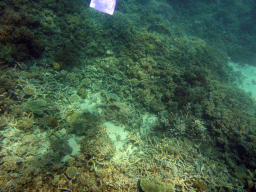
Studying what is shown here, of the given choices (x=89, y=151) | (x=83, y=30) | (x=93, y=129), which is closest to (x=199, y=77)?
(x=93, y=129)

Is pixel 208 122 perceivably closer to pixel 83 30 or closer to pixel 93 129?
pixel 93 129

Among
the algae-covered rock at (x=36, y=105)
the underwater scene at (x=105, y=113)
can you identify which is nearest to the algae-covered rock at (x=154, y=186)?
the underwater scene at (x=105, y=113)

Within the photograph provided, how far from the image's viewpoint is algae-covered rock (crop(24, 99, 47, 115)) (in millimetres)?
4230

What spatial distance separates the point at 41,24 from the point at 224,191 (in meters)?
10.7

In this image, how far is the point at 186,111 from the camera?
18.3 ft

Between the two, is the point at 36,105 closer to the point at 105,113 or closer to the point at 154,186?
the point at 105,113

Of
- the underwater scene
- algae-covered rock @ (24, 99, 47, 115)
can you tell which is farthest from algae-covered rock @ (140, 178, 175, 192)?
algae-covered rock @ (24, 99, 47, 115)

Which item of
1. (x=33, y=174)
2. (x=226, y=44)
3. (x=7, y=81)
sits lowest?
(x=33, y=174)

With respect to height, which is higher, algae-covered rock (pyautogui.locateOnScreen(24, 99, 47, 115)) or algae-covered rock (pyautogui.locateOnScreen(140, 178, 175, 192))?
algae-covered rock (pyautogui.locateOnScreen(24, 99, 47, 115))

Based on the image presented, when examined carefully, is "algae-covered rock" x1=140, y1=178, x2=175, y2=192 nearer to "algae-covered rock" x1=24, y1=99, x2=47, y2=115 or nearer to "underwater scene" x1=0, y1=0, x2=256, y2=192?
"underwater scene" x1=0, y1=0, x2=256, y2=192

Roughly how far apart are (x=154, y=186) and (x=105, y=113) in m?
2.97

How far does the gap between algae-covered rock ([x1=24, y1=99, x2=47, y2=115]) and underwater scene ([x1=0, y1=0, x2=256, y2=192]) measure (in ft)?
0.10

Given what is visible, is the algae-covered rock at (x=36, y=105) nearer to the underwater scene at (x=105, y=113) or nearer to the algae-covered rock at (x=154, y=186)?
the underwater scene at (x=105, y=113)

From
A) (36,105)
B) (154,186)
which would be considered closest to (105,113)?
(36,105)
